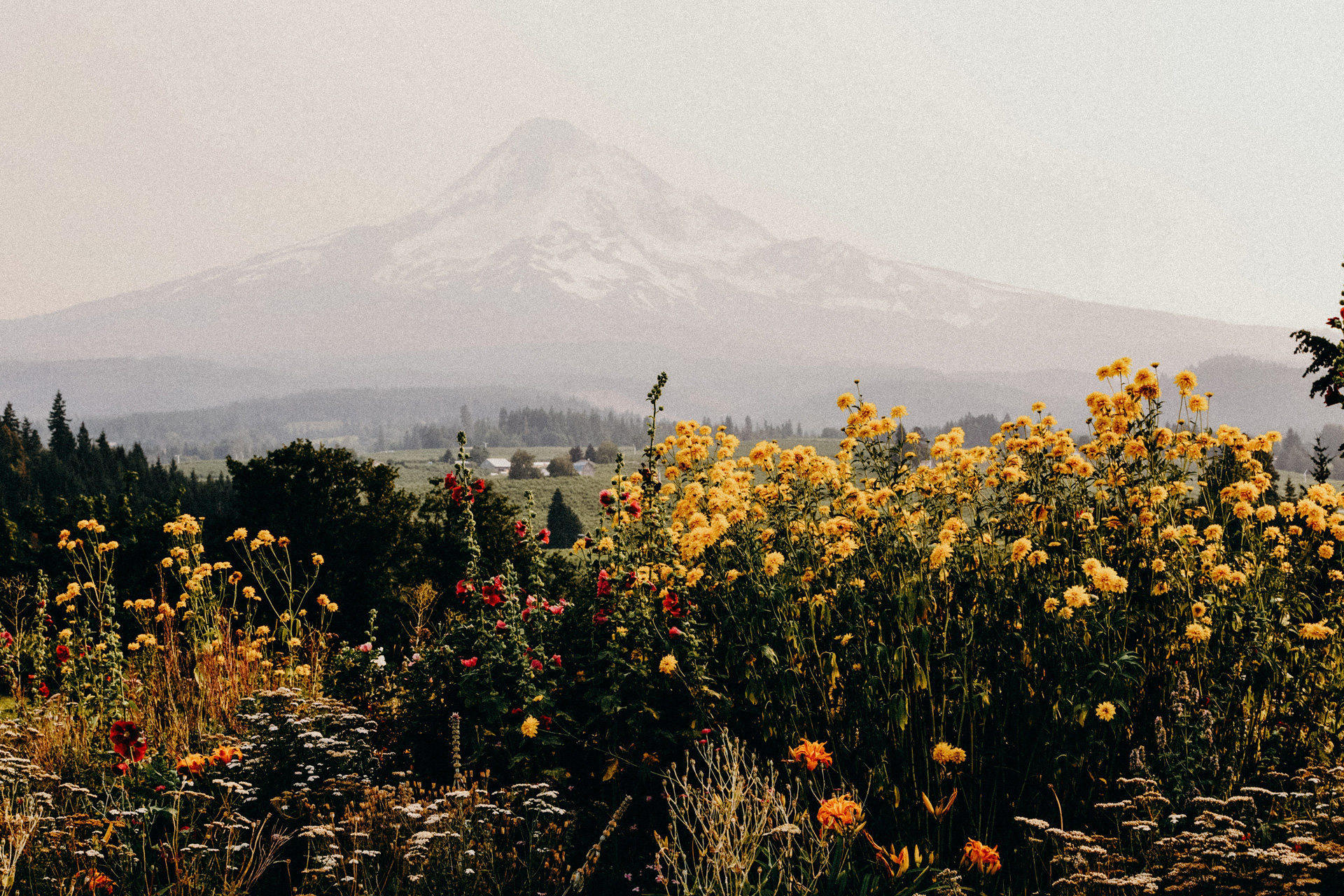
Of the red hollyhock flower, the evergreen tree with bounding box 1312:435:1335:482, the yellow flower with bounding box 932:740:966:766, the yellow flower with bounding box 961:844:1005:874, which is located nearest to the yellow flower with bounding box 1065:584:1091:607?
the yellow flower with bounding box 932:740:966:766

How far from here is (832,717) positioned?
406 cm

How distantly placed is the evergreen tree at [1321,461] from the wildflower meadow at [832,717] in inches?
124

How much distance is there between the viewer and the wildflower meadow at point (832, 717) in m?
3.48

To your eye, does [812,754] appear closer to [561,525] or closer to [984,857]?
[984,857]

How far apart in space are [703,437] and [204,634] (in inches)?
170

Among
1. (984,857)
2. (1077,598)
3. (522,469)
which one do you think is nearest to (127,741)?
(984,857)

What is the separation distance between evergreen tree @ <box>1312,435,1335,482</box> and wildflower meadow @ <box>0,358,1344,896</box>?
315 centimetres

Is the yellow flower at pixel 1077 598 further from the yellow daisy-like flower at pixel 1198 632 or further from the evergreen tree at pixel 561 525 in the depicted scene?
the evergreen tree at pixel 561 525

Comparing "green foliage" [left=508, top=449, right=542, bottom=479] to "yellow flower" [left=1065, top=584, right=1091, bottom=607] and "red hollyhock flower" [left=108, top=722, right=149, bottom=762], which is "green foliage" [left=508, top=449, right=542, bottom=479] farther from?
"yellow flower" [left=1065, top=584, right=1091, bottom=607]

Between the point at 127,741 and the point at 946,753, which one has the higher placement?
the point at 946,753

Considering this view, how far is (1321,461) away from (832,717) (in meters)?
7.06

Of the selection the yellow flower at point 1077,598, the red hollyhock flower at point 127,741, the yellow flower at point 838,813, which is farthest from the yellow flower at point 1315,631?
the red hollyhock flower at point 127,741

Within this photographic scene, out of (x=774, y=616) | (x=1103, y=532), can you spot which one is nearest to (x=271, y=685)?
(x=774, y=616)

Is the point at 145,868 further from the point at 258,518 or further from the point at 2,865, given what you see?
the point at 258,518
